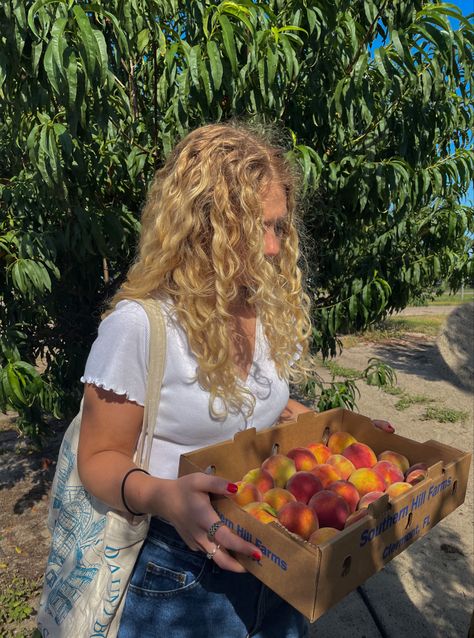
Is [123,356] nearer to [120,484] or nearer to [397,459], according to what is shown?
[120,484]

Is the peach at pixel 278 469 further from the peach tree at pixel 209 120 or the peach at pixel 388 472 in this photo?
the peach tree at pixel 209 120

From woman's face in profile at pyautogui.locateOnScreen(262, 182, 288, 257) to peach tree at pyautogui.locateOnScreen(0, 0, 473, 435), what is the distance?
2.05 ft

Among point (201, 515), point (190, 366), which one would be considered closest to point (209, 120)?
point (190, 366)

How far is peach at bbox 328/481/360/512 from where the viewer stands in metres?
1.31

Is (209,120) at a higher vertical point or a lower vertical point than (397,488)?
higher

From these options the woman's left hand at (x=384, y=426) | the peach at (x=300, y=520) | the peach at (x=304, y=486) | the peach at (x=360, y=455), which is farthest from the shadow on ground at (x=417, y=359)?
the peach at (x=300, y=520)

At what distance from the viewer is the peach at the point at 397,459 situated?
1.48m

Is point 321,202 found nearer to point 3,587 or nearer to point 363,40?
point 363,40

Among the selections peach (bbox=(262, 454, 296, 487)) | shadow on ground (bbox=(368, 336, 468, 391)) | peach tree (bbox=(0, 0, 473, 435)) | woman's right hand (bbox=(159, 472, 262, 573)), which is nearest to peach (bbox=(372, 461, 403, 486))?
peach (bbox=(262, 454, 296, 487))

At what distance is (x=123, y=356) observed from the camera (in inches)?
43.1

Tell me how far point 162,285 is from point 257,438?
494 mm

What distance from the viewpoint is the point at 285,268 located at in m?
1.53

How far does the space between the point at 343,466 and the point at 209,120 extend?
157 cm

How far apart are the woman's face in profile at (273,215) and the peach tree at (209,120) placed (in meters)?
0.63
